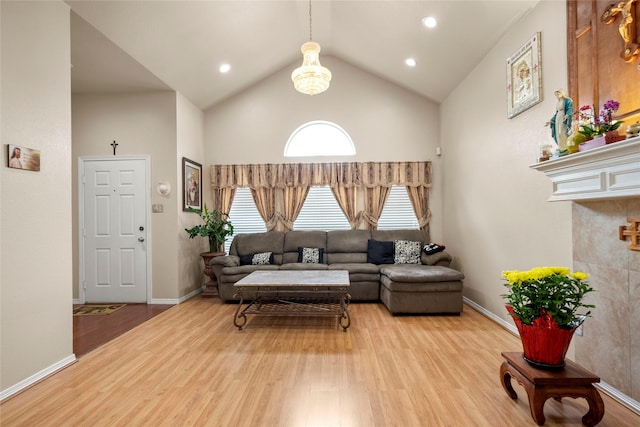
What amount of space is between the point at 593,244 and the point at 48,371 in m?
4.27

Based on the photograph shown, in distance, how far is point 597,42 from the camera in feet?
7.10

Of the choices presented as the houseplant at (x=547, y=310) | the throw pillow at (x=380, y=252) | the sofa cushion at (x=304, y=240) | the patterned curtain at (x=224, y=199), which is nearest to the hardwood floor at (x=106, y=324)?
the patterned curtain at (x=224, y=199)

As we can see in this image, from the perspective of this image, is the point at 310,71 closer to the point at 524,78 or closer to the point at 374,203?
the point at 524,78

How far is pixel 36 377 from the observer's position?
2371 mm

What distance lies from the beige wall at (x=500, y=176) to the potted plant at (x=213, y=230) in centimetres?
371

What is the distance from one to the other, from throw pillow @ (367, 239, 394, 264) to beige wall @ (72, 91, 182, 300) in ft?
9.73

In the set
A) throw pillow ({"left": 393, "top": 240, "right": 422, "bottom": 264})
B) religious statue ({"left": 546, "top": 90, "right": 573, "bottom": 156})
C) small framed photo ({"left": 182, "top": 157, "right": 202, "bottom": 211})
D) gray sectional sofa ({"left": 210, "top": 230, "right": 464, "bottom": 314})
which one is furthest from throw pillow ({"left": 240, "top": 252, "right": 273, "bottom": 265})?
religious statue ({"left": 546, "top": 90, "right": 573, "bottom": 156})

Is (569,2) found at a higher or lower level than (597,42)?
higher

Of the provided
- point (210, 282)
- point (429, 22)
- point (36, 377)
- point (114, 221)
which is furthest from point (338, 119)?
point (36, 377)

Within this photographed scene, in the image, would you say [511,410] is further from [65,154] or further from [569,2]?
[65,154]

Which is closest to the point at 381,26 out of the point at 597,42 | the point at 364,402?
the point at 597,42

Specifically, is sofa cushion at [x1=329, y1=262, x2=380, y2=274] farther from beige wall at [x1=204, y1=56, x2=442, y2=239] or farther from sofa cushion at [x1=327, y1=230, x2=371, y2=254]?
beige wall at [x1=204, y1=56, x2=442, y2=239]

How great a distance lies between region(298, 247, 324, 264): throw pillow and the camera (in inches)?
198

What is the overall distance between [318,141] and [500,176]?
3.11 meters
